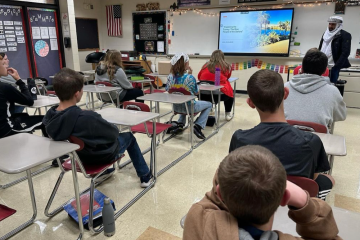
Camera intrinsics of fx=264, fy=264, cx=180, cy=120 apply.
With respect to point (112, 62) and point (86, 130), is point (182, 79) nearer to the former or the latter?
point (112, 62)

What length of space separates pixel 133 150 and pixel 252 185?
1.88m

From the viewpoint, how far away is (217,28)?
261 inches

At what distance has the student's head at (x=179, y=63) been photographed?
11.3ft

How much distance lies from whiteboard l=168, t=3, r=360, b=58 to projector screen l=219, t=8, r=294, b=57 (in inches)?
8.6

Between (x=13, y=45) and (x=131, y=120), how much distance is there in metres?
5.57

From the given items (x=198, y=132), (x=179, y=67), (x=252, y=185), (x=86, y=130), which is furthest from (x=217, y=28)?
(x=252, y=185)

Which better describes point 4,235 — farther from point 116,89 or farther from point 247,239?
point 116,89

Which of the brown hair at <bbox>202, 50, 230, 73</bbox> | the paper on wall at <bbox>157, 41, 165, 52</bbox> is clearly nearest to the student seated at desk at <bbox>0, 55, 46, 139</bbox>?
the brown hair at <bbox>202, 50, 230, 73</bbox>

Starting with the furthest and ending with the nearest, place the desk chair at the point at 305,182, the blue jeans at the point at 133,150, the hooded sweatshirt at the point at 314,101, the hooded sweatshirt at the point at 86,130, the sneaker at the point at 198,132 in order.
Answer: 1. the sneaker at the point at 198,132
2. the blue jeans at the point at 133,150
3. the hooded sweatshirt at the point at 314,101
4. the hooded sweatshirt at the point at 86,130
5. the desk chair at the point at 305,182

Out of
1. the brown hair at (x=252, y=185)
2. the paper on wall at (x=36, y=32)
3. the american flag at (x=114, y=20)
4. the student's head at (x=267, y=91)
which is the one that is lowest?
the brown hair at (x=252, y=185)

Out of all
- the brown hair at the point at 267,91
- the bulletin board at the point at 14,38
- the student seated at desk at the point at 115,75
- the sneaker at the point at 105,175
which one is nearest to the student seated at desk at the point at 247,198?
the brown hair at the point at 267,91

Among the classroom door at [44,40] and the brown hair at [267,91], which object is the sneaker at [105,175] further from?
the classroom door at [44,40]

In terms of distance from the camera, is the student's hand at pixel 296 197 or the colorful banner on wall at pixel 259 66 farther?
the colorful banner on wall at pixel 259 66

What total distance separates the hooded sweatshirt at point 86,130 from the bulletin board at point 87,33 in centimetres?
655
